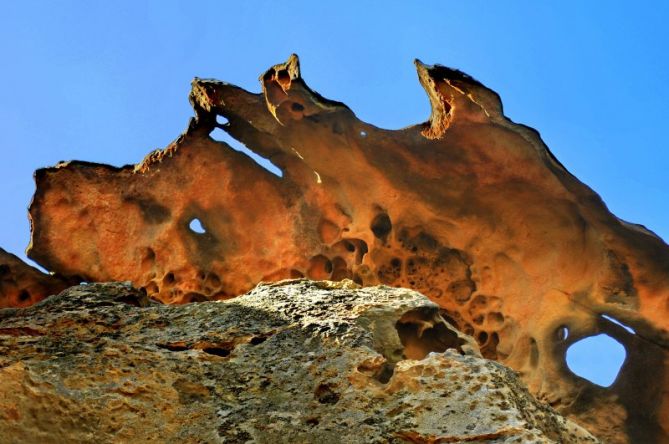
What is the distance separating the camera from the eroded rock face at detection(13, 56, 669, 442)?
7.13 meters

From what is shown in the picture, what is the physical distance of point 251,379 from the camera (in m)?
4.60

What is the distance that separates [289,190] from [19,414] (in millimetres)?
4214

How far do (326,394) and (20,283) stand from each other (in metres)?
4.25

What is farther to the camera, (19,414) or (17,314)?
(17,314)

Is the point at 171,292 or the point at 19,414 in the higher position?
the point at 171,292

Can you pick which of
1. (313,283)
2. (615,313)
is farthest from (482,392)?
(615,313)

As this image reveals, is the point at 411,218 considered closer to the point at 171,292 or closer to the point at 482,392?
the point at 171,292

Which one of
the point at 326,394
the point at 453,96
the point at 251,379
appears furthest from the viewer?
the point at 453,96

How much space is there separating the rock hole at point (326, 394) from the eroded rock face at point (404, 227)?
3097mm

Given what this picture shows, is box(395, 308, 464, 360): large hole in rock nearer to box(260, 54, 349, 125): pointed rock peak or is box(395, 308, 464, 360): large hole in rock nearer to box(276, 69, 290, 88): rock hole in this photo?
box(260, 54, 349, 125): pointed rock peak

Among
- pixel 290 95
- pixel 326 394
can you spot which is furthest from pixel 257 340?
pixel 290 95

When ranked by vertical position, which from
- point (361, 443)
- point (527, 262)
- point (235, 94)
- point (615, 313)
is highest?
point (235, 94)

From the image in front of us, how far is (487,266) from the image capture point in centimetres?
760

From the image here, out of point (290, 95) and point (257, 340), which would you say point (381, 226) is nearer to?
point (290, 95)
